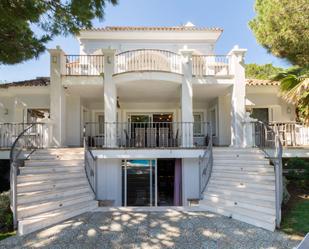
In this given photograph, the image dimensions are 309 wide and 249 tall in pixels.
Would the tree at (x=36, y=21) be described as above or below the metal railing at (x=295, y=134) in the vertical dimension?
above

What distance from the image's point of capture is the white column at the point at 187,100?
12031 millimetres

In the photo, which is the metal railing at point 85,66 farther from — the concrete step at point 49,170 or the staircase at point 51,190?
the concrete step at point 49,170

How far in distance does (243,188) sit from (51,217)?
6377mm

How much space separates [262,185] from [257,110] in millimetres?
8871

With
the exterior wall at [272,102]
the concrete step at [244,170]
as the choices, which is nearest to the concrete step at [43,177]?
the concrete step at [244,170]

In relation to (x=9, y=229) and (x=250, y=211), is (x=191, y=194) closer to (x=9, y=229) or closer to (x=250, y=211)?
(x=250, y=211)

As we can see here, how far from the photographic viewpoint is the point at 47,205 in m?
7.86

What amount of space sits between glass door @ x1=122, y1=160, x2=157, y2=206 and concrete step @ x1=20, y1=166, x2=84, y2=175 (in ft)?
8.82

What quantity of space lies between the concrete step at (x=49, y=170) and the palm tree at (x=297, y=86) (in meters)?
9.58

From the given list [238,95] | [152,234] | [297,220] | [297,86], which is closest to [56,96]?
[152,234]

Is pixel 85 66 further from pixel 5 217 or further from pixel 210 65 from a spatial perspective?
pixel 5 217

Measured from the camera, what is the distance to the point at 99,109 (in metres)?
17.3

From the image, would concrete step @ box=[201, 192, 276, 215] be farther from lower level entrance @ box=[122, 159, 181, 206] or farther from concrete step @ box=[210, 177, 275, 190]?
lower level entrance @ box=[122, 159, 181, 206]

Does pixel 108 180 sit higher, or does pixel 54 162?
pixel 54 162
